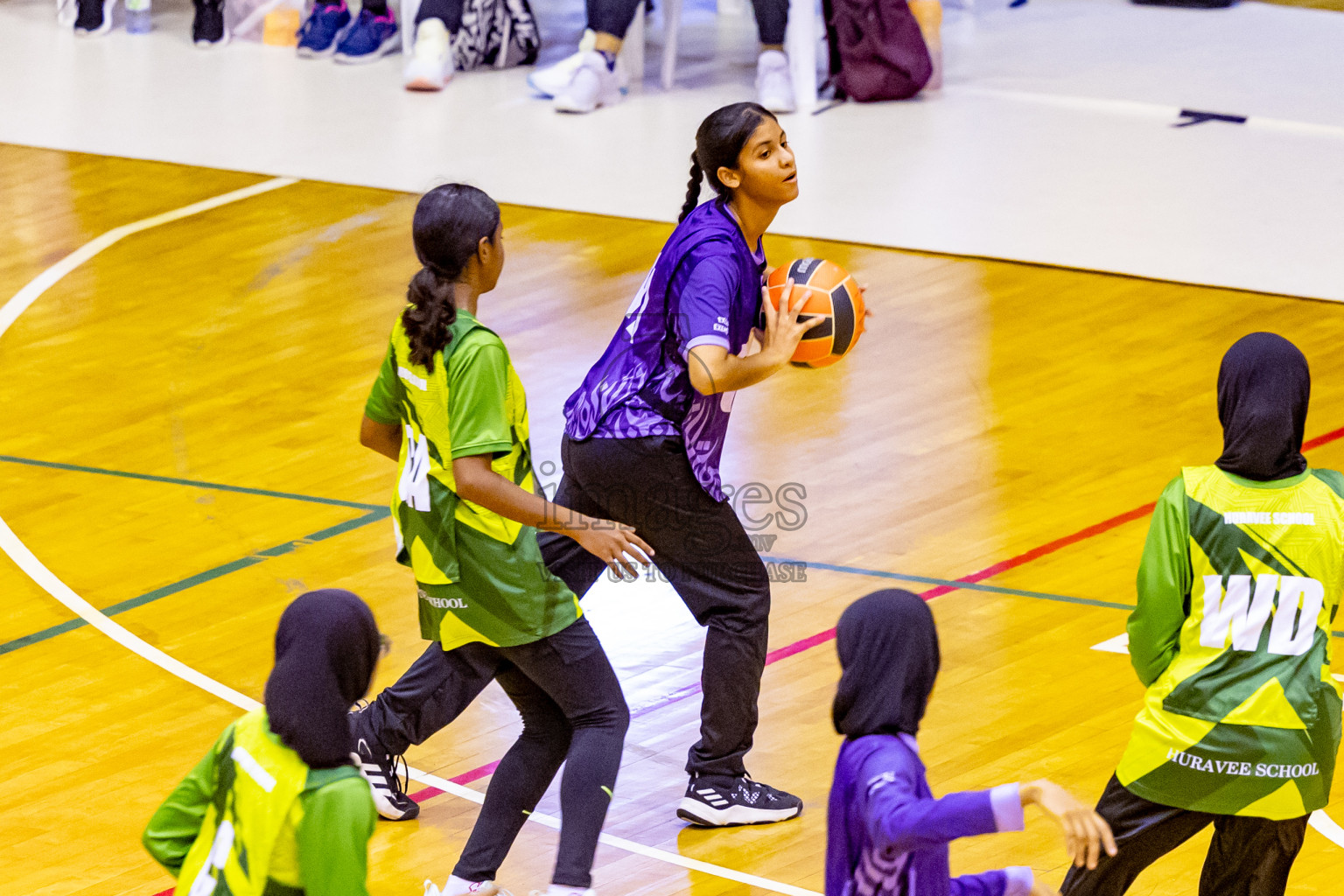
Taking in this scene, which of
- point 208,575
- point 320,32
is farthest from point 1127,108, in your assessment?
point 208,575

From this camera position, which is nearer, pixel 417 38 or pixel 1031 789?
pixel 1031 789

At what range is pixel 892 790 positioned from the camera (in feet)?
9.78

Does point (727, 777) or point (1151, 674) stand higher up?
point (1151, 674)

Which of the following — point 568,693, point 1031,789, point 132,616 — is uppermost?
point 1031,789

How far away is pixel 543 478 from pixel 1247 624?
3633mm

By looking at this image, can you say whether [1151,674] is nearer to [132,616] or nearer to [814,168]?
[132,616]

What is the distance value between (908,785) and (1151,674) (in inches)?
36.4

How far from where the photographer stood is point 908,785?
300 centimetres

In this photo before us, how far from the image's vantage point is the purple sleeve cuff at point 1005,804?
9.58 ft

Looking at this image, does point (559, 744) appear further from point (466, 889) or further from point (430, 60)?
point (430, 60)

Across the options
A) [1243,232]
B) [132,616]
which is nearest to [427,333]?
[132,616]

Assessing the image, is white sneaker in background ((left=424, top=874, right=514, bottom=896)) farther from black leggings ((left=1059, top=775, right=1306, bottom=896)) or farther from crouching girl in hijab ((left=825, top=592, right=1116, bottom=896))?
crouching girl in hijab ((left=825, top=592, right=1116, bottom=896))

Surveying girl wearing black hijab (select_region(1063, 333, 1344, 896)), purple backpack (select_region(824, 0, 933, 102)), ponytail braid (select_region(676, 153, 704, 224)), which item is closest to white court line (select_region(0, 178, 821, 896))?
girl wearing black hijab (select_region(1063, 333, 1344, 896))

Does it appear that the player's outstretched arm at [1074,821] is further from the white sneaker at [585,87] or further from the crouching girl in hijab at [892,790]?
the white sneaker at [585,87]
